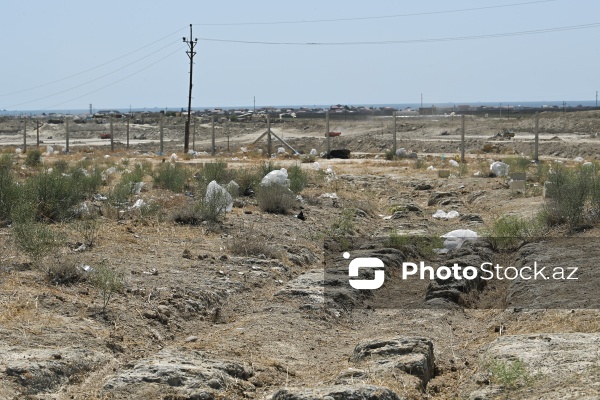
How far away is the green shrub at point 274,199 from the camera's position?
71.4 feet

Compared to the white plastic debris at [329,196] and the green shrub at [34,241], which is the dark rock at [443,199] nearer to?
the white plastic debris at [329,196]

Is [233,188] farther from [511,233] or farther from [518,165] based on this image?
[518,165]

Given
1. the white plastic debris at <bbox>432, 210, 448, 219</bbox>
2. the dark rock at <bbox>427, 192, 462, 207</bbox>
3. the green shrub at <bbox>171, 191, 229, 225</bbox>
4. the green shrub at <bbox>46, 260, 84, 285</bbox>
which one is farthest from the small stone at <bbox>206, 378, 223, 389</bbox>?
the dark rock at <bbox>427, 192, 462, 207</bbox>

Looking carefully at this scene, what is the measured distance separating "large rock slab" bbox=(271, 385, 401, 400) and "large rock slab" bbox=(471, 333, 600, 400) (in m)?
1.06

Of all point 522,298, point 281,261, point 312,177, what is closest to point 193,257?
point 281,261

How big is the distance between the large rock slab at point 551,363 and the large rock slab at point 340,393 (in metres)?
1.06

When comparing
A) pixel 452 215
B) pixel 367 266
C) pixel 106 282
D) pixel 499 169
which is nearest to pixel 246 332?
pixel 106 282

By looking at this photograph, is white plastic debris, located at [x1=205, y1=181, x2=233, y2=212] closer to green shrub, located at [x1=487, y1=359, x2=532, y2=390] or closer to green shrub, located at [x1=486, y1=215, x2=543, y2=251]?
green shrub, located at [x1=486, y1=215, x2=543, y2=251]

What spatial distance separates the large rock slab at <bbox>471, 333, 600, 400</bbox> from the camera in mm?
8461

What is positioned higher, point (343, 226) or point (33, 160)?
point (33, 160)

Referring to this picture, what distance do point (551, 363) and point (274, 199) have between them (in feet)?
42.2

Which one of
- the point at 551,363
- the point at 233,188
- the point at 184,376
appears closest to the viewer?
the point at 184,376

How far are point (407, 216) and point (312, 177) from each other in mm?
8387

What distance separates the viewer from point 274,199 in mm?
21797
